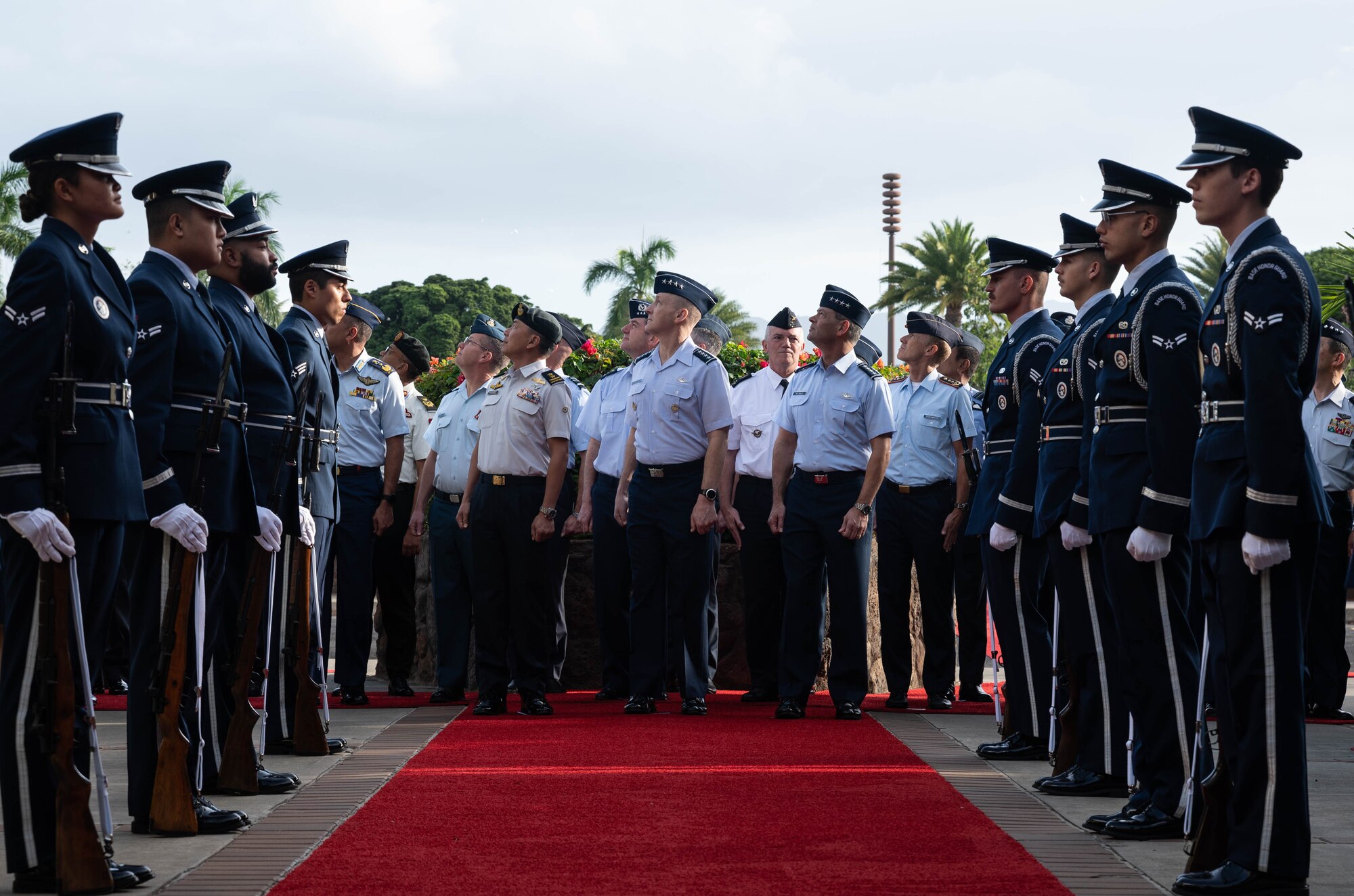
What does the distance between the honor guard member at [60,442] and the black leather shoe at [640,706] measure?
401 centimetres

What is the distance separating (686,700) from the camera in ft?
26.0

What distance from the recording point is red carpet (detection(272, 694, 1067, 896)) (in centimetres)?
→ 394

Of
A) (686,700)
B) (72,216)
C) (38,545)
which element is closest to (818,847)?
(38,545)

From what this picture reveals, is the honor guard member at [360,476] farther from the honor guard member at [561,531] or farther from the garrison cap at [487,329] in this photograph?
the honor guard member at [561,531]

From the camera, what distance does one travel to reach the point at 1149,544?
4500mm

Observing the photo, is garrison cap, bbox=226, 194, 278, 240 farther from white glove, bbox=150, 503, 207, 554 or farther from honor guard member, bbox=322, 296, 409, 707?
honor guard member, bbox=322, 296, 409, 707

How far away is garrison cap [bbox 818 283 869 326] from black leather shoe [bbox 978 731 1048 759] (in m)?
2.65

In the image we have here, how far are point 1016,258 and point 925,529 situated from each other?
8.46 feet

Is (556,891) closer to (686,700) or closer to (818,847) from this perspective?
(818,847)

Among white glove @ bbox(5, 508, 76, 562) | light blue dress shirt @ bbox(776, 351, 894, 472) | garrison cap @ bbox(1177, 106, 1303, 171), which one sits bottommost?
white glove @ bbox(5, 508, 76, 562)

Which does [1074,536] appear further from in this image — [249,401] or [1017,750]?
[249,401]

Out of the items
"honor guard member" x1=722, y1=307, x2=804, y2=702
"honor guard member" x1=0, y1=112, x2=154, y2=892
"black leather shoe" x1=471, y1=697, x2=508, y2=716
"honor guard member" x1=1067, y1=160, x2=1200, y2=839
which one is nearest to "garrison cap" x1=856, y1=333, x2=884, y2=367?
"honor guard member" x1=722, y1=307, x2=804, y2=702

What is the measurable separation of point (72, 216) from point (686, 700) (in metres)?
4.55

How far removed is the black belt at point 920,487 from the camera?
28.9ft
